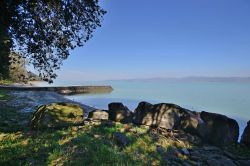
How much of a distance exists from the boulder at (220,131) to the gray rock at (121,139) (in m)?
4.33

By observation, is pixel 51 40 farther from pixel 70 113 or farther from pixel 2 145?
pixel 2 145

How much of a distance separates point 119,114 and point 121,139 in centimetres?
546

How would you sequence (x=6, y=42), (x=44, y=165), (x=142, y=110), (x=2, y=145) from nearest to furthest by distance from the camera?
(x=44, y=165) < (x=2, y=145) < (x=142, y=110) < (x=6, y=42)

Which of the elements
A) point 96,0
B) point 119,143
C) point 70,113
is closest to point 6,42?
point 96,0

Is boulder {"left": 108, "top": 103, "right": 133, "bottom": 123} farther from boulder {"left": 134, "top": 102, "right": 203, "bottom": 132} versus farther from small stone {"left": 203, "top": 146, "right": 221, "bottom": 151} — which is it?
small stone {"left": 203, "top": 146, "right": 221, "bottom": 151}

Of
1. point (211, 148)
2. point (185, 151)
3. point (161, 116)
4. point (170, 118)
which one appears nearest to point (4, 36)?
point (161, 116)

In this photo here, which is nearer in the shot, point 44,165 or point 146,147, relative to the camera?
point 44,165

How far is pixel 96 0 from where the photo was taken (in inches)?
744

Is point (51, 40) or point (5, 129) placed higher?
point (51, 40)

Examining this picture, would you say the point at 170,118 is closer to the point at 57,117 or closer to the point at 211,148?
the point at 211,148

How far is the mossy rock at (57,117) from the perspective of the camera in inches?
435

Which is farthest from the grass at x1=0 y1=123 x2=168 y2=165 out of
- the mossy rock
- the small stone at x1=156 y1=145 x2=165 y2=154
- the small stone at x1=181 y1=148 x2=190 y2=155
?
the small stone at x1=181 y1=148 x2=190 y2=155

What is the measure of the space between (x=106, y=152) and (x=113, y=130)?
248 cm

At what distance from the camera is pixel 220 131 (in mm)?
12039
